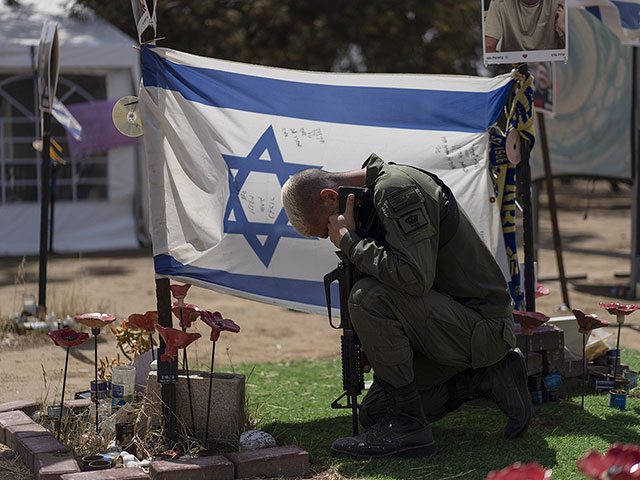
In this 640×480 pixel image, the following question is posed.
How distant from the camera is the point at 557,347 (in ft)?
14.3

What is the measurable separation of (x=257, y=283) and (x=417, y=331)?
37.4 inches

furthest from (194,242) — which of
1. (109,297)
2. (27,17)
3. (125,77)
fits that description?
(27,17)

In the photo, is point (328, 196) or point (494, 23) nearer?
point (328, 196)

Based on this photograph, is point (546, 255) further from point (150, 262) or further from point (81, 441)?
point (81, 441)

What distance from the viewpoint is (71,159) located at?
38.6 feet

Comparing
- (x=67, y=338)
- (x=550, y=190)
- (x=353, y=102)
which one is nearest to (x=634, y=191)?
(x=550, y=190)

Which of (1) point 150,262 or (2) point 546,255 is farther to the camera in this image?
(2) point 546,255

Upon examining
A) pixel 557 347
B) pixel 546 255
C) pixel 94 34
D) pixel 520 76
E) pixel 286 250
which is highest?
pixel 94 34

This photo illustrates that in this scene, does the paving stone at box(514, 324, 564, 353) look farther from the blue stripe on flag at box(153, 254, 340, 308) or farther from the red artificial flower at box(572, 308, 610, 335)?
the blue stripe on flag at box(153, 254, 340, 308)

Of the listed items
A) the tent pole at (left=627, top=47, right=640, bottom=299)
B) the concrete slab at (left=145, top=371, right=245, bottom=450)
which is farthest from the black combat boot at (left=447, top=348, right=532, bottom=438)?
the tent pole at (left=627, top=47, right=640, bottom=299)

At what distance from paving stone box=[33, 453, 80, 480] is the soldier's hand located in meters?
1.36

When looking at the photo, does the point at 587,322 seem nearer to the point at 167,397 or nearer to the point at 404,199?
the point at 404,199

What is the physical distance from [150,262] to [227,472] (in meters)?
7.58

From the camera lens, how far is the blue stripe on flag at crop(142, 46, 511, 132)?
160 inches
